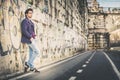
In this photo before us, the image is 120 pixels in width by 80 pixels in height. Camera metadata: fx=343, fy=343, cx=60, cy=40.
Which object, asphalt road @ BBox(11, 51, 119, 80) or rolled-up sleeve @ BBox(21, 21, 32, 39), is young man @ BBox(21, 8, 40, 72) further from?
asphalt road @ BBox(11, 51, 119, 80)

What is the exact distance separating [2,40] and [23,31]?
1521 millimetres

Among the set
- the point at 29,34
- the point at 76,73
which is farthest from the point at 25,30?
the point at 76,73

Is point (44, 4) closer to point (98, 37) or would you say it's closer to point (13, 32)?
point (13, 32)

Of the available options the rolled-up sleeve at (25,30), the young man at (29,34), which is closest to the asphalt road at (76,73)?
the young man at (29,34)

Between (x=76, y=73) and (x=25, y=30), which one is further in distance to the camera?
(x=25, y=30)

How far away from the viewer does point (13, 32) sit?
11.5 meters

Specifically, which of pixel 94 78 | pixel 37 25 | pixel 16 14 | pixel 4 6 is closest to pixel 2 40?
pixel 4 6

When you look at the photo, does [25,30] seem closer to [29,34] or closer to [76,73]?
[29,34]

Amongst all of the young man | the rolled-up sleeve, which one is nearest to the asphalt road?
the young man

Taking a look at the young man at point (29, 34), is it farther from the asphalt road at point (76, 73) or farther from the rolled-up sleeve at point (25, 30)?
the asphalt road at point (76, 73)

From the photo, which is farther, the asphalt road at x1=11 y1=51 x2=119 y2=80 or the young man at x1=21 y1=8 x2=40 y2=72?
the young man at x1=21 y1=8 x2=40 y2=72

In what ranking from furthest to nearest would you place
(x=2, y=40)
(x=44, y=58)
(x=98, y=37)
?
(x=98, y=37) → (x=44, y=58) → (x=2, y=40)

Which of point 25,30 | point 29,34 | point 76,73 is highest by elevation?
point 25,30

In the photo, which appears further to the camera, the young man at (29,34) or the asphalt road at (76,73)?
the young man at (29,34)
